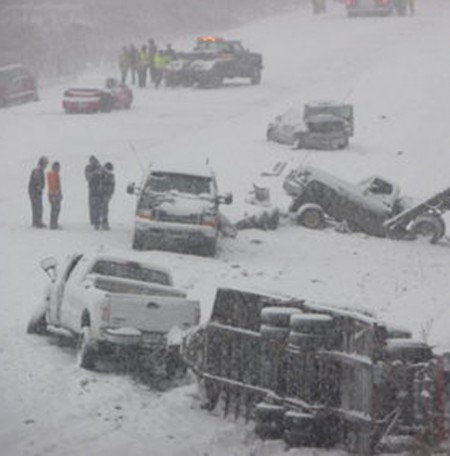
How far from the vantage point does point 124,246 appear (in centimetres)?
2333

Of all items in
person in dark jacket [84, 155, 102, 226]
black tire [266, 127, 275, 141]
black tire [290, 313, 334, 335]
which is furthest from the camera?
black tire [266, 127, 275, 141]

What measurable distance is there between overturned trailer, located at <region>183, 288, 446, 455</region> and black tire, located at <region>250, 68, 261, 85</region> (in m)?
34.6

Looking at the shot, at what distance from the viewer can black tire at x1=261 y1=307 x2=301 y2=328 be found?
484 inches

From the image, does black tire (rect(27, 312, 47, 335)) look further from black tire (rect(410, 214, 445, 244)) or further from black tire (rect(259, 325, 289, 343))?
black tire (rect(410, 214, 445, 244))

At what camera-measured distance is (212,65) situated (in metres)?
45.5

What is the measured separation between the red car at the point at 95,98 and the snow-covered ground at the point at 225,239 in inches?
19.2

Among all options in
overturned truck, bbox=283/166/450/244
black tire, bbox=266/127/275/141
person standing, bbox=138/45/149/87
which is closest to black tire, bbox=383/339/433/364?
overturned truck, bbox=283/166/450/244

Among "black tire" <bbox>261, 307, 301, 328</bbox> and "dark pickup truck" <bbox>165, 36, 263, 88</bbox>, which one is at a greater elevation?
"dark pickup truck" <bbox>165, 36, 263, 88</bbox>

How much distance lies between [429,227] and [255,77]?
73.0 ft

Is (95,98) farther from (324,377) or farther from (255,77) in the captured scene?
(324,377)

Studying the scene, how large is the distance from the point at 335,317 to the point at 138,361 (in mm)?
3929

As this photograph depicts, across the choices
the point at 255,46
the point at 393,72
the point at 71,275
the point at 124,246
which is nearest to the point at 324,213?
the point at 124,246

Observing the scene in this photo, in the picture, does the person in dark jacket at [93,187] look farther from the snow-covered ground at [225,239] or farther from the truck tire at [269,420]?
the truck tire at [269,420]

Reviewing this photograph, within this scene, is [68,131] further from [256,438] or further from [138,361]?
[256,438]
